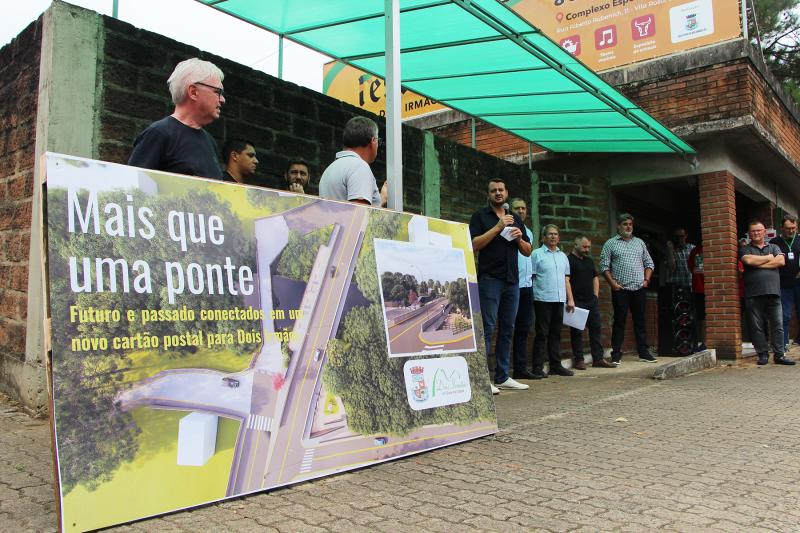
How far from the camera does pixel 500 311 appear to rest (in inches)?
224

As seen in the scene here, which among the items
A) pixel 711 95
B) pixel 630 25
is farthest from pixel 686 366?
pixel 630 25

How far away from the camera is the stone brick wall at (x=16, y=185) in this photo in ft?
13.0

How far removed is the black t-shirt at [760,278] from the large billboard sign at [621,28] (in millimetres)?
2861

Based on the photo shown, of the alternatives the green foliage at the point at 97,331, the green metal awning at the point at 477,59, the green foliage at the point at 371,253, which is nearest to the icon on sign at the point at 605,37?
the green metal awning at the point at 477,59

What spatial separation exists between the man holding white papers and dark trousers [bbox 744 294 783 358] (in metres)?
2.65

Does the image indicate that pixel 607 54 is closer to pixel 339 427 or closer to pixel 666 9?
pixel 666 9

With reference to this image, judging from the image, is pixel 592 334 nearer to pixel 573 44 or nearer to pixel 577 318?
pixel 577 318

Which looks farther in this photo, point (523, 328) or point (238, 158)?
point (523, 328)

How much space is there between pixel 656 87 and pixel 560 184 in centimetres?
196

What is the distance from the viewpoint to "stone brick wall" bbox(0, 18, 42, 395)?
396 centimetres

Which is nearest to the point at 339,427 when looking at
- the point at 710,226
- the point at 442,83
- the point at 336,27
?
the point at 336,27

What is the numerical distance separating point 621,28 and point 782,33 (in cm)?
1812

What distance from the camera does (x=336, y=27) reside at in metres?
5.48

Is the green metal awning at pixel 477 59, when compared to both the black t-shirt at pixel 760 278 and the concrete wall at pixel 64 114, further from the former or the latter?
the black t-shirt at pixel 760 278
